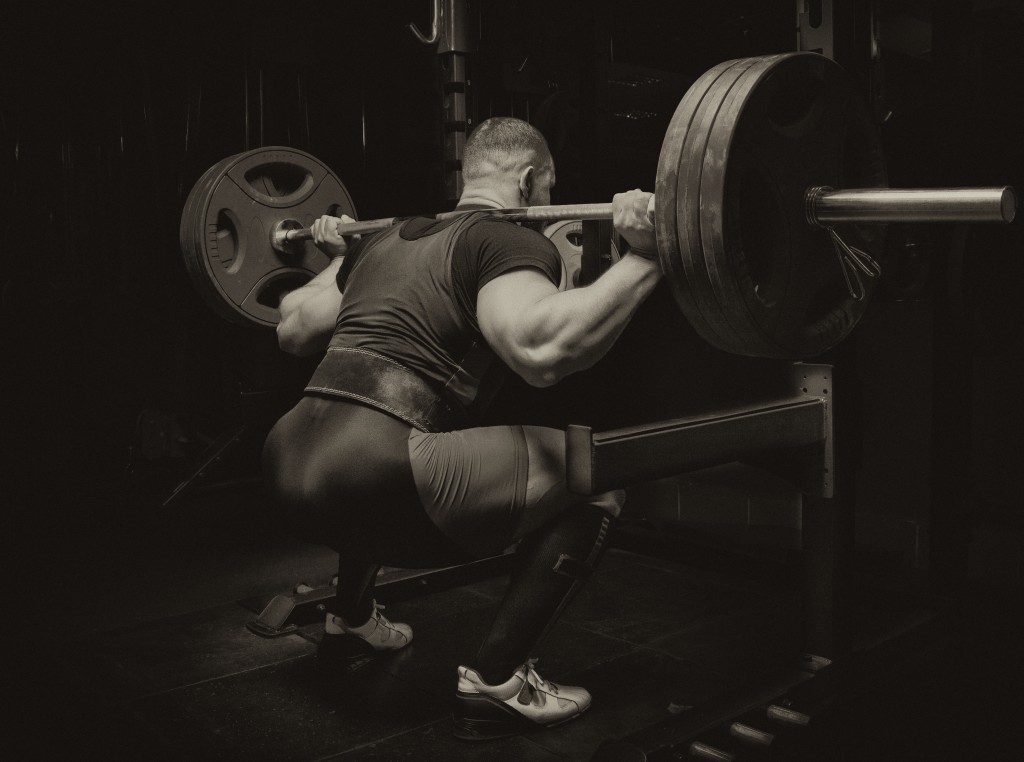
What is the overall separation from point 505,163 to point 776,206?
2.06 feet

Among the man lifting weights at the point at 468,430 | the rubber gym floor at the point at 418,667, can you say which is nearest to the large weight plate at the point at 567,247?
the man lifting weights at the point at 468,430

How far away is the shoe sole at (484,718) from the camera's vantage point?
76.0 inches

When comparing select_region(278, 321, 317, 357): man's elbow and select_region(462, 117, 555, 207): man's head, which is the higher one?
select_region(462, 117, 555, 207): man's head

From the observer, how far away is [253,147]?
424cm

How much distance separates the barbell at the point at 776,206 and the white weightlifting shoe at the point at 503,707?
2.61 feet

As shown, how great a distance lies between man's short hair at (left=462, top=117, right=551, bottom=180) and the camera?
6.73ft

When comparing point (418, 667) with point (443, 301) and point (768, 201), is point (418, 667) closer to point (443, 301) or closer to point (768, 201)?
point (443, 301)

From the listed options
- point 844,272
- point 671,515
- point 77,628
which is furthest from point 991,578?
point 77,628

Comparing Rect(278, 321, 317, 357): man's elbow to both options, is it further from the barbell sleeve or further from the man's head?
the barbell sleeve

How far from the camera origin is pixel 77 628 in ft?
8.77

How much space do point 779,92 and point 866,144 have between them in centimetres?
33

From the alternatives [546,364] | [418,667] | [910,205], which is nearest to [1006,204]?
[910,205]

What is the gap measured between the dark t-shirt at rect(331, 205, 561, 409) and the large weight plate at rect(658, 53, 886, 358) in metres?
0.33

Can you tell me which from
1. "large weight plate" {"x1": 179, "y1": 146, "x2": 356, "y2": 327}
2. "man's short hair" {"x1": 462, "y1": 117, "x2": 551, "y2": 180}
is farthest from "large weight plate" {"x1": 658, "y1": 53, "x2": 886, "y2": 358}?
"large weight plate" {"x1": 179, "y1": 146, "x2": 356, "y2": 327}
